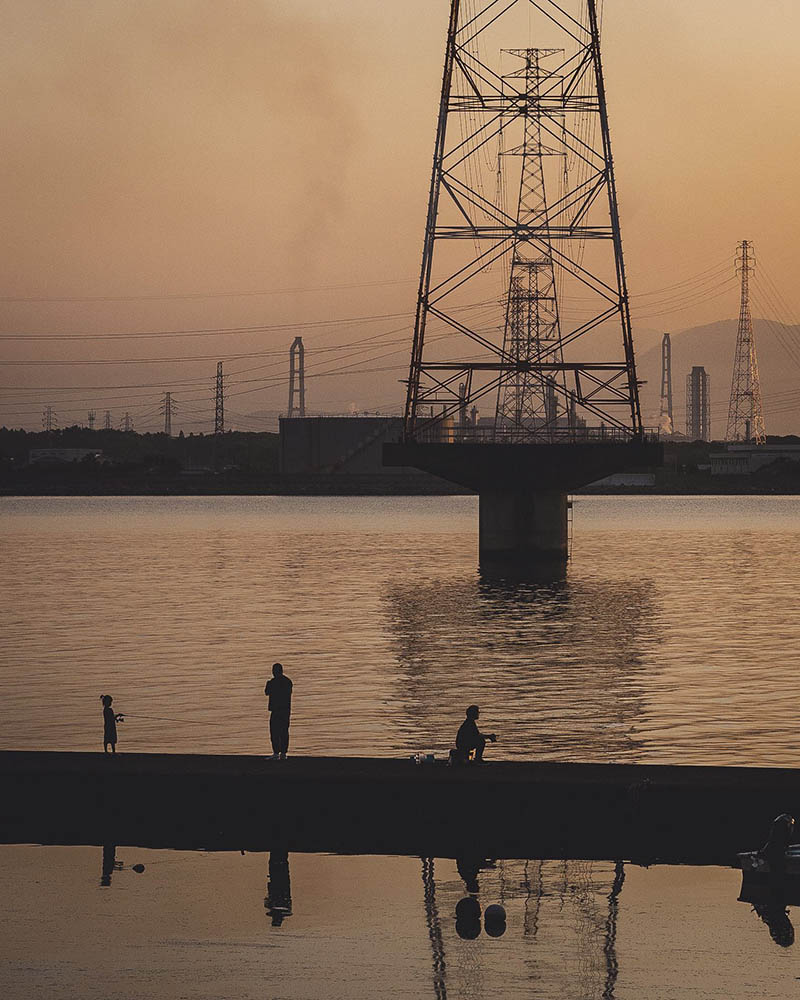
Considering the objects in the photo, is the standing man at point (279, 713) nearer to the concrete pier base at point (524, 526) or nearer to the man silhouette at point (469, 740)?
the man silhouette at point (469, 740)

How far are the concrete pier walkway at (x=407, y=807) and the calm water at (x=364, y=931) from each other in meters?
0.58

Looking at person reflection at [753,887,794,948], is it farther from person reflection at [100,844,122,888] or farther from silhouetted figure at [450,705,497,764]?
person reflection at [100,844,122,888]

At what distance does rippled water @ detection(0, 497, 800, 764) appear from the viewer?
118 ft

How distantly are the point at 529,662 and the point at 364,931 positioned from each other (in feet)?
107

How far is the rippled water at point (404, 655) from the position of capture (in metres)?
36.0

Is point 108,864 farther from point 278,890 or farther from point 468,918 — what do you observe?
point 468,918

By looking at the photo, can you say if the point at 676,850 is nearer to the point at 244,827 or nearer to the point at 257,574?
the point at 244,827

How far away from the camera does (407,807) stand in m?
24.2

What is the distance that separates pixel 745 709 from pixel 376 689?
1010cm

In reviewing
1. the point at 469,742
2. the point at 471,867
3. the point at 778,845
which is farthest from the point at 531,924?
the point at 469,742

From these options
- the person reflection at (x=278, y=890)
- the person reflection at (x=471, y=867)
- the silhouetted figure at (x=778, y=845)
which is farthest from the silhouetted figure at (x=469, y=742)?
the silhouetted figure at (x=778, y=845)

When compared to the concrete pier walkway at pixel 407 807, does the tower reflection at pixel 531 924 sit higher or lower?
lower

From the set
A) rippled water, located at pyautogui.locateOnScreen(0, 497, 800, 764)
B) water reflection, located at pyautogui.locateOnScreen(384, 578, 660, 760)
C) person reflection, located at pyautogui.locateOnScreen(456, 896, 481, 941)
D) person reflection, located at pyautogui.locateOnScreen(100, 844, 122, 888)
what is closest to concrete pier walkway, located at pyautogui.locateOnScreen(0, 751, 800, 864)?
person reflection, located at pyautogui.locateOnScreen(100, 844, 122, 888)

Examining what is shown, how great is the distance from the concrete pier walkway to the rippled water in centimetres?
823
